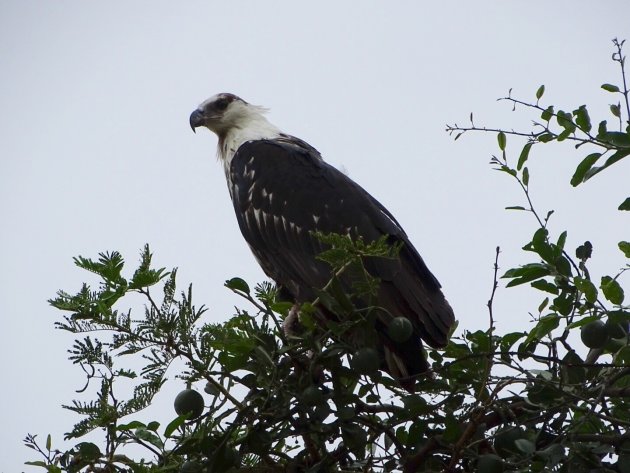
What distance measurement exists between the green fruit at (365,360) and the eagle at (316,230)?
98 cm

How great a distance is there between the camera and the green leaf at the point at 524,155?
131 inches

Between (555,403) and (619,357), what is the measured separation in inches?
10.7

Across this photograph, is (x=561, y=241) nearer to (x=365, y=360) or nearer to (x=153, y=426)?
(x=365, y=360)

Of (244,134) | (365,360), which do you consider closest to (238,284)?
(365,360)

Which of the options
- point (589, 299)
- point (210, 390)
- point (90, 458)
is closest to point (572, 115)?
point (589, 299)

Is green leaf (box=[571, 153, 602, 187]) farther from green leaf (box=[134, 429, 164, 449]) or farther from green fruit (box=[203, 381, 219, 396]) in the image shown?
green leaf (box=[134, 429, 164, 449])

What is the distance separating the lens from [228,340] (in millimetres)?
2932

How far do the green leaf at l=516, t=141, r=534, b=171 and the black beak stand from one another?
12.3ft

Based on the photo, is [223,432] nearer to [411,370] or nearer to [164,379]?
[164,379]

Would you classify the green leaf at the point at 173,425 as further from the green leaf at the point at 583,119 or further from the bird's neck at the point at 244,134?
the bird's neck at the point at 244,134

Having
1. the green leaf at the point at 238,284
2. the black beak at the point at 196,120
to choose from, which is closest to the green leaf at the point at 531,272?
the green leaf at the point at 238,284

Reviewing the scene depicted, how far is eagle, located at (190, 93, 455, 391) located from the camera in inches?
169

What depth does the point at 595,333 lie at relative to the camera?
2.80 meters

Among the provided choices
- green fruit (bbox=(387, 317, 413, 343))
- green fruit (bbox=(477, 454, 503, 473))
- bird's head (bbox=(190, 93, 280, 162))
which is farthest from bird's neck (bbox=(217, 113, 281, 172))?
green fruit (bbox=(477, 454, 503, 473))
